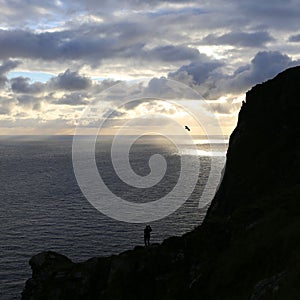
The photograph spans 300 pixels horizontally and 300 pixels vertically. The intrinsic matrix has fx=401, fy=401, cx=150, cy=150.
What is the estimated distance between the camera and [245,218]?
38188 mm

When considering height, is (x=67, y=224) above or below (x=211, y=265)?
below

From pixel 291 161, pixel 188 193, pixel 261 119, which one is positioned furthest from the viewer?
pixel 188 193

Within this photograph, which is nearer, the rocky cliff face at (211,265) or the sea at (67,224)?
the rocky cliff face at (211,265)

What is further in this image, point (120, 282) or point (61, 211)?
point (61, 211)

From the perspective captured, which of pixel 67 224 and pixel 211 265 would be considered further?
pixel 67 224

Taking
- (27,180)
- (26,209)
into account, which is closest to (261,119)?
(26,209)

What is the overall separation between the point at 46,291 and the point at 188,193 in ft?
331

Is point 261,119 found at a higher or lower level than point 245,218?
higher

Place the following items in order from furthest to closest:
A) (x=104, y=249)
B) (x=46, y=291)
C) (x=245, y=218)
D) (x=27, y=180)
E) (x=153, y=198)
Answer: (x=27, y=180)
(x=153, y=198)
(x=104, y=249)
(x=46, y=291)
(x=245, y=218)

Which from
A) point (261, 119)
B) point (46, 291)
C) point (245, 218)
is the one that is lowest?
point (46, 291)

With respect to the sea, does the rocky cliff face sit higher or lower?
higher

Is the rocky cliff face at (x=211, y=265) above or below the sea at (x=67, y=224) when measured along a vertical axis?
above

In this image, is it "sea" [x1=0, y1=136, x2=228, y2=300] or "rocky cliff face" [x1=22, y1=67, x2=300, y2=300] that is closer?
"rocky cliff face" [x1=22, y1=67, x2=300, y2=300]

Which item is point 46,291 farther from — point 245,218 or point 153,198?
point 153,198
